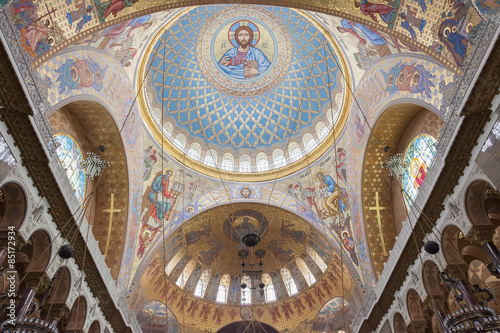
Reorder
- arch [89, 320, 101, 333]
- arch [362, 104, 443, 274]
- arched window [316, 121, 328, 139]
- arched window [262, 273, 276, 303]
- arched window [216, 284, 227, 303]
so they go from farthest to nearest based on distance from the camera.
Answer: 1. arched window [262, 273, 276, 303]
2. arched window [216, 284, 227, 303]
3. arched window [316, 121, 328, 139]
4. arch [362, 104, 443, 274]
5. arch [89, 320, 101, 333]

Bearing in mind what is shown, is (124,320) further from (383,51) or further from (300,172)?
(383,51)

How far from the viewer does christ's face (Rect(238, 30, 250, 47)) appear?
17.5m

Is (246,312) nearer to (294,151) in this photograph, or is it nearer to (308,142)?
(294,151)

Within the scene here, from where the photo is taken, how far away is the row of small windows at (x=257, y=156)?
1780 cm

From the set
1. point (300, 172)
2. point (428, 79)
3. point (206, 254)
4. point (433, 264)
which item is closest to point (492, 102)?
point (428, 79)

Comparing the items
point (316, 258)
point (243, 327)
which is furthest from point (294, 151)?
point (243, 327)

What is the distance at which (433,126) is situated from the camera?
11.9m

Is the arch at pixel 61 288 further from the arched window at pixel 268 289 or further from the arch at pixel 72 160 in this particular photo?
the arched window at pixel 268 289

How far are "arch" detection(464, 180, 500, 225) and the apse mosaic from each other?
7.72m

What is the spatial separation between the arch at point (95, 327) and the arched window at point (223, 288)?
8.12 meters

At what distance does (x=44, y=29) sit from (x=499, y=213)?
11999 millimetres

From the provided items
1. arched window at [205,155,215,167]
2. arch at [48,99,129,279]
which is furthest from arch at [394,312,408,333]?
arched window at [205,155,215,167]

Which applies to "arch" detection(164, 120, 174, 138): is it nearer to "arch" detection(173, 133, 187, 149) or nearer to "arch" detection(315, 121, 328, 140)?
"arch" detection(173, 133, 187, 149)

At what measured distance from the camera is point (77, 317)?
36.1 feet
